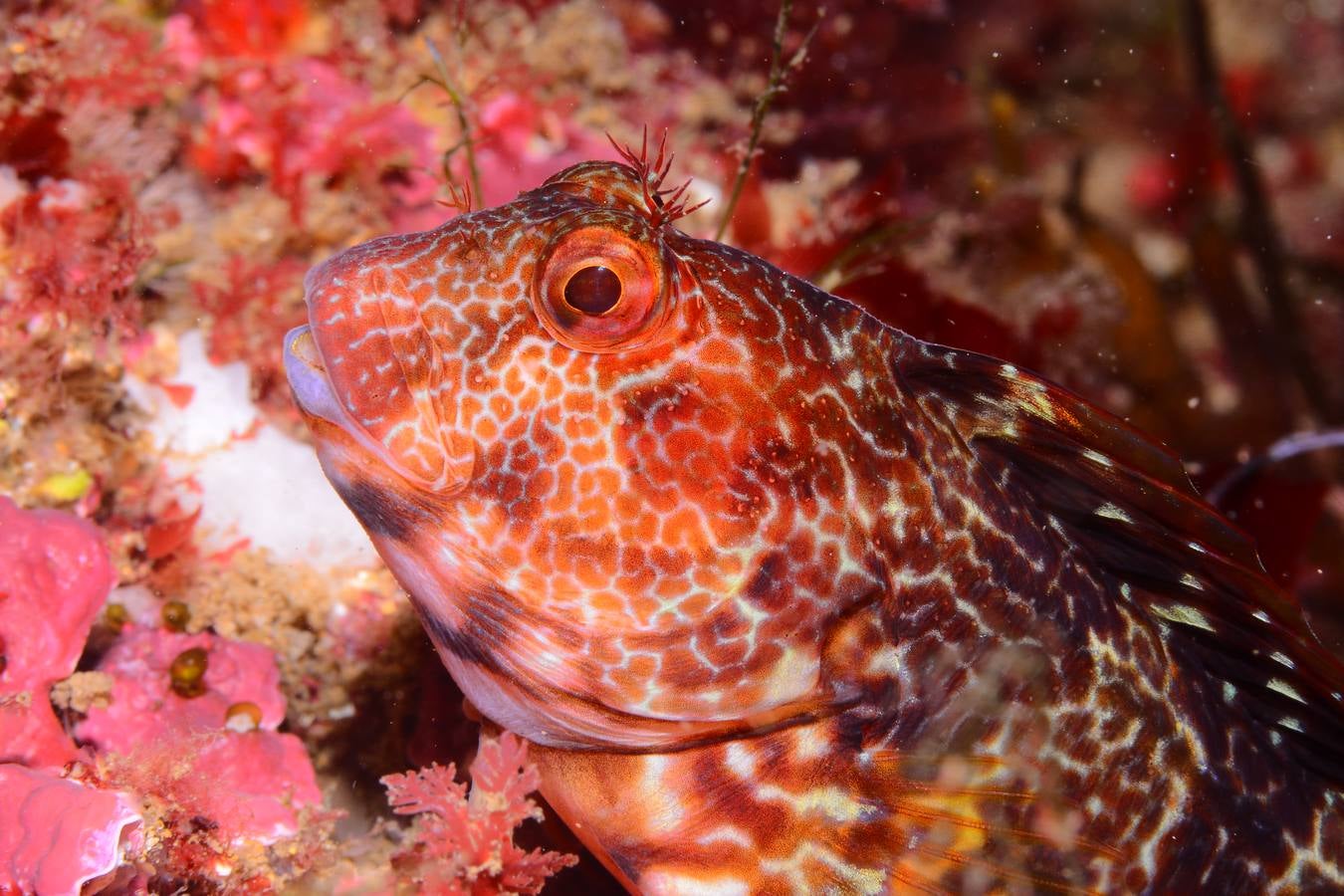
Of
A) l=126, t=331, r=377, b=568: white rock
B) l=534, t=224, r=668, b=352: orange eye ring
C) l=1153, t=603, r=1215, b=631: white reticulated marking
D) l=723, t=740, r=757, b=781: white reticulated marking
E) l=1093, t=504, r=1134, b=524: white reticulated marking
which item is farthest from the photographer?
l=126, t=331, r=377, b=568: white rock

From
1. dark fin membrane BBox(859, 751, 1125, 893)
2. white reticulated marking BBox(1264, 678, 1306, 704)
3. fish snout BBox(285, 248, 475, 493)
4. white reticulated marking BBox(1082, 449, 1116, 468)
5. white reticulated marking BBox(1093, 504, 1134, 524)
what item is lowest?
white reticulated marking BBox(1264, 678, 1306, 704)

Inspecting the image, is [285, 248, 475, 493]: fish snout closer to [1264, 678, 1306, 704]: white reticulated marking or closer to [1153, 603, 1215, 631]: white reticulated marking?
[1153, 603, 1215, 631]: white reticulated marking

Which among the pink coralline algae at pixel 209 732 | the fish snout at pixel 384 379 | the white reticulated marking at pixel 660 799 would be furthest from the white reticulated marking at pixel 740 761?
the pink coralline algae at pixel 209 732

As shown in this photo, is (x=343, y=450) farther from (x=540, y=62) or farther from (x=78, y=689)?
(x=540, y=62)

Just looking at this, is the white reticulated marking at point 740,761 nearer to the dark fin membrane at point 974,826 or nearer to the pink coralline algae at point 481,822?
the dark fin membrane at point 974,826

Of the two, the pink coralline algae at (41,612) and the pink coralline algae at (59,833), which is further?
the pink coralline algae at (41,612)

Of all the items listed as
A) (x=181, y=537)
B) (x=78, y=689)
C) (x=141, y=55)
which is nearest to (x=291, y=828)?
(x=78, y=689)

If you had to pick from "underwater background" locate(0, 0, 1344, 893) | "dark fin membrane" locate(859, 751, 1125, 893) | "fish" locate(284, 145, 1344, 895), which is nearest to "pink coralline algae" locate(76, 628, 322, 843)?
"underwater background" locate(0, 0, 1344, 893)

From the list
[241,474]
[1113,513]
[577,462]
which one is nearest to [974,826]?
[1113,513]
